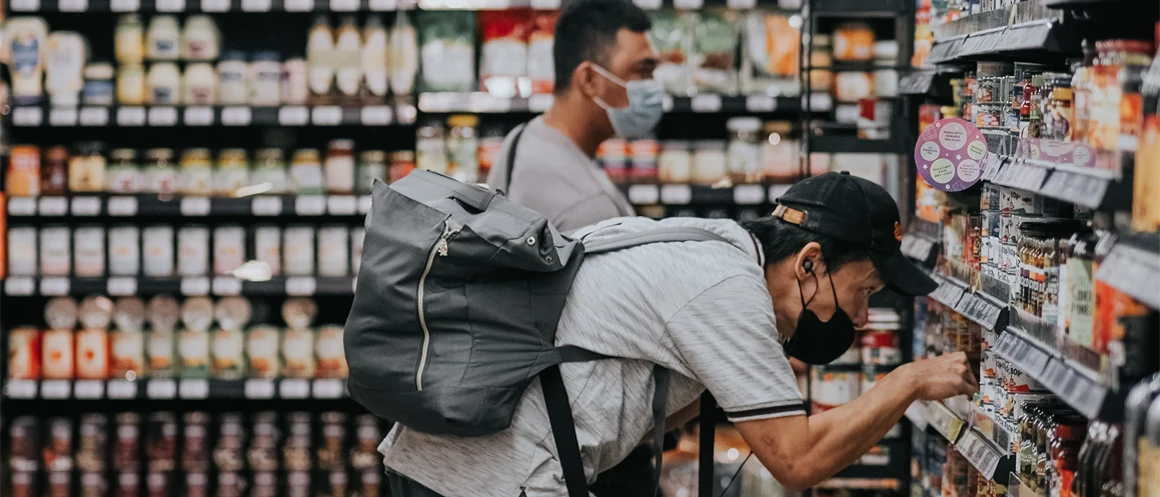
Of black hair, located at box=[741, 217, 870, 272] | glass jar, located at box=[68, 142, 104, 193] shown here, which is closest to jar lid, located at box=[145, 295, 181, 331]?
glass jar, located at box=[68, 142, 104, 193]

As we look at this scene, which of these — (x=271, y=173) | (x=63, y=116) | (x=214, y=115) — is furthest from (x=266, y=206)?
(x=63, y=116)

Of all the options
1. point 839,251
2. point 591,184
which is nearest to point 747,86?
point 591,184

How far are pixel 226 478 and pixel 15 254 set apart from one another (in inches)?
45.4

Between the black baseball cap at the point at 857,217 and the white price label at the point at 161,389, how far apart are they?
315 centimetres

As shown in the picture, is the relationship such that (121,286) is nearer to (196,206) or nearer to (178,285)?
(178,285)

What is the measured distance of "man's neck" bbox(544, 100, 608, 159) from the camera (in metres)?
3.52

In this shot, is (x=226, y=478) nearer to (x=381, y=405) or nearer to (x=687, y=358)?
(x=381, y=405)

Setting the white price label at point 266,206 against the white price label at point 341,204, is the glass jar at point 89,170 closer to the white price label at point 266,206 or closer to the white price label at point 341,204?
the white price label at point 266,206

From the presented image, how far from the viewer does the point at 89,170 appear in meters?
4.75

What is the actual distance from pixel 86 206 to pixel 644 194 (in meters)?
2.06

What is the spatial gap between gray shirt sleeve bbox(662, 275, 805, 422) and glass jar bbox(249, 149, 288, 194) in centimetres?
Result: 306

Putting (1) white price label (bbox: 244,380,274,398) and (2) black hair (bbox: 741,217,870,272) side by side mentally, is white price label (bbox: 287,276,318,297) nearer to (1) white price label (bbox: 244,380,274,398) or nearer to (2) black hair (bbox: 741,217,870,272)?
(1) white price label (bbox: 244,380,274,398)

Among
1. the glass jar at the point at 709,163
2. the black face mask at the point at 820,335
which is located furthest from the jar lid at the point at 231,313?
the black face mask at the point at 820,335

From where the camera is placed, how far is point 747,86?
4.68 meters
